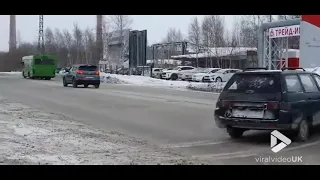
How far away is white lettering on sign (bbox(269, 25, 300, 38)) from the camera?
82.0ft

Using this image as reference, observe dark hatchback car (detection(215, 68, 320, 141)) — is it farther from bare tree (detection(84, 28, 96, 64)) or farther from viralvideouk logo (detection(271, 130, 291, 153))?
bare tree (detection(84, 28, 96, 64))

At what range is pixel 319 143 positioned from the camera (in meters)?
8.99

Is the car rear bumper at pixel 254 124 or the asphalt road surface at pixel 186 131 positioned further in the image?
the car rear bumper at pixel 254 124

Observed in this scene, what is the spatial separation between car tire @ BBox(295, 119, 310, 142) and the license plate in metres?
0.85

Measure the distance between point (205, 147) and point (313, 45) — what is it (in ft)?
48.2

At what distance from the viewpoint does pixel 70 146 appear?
8.48m

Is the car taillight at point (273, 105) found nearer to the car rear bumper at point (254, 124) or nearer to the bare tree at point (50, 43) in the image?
the car rear bumper at point (254, 124)

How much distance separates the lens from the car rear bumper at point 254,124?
28.4 feet

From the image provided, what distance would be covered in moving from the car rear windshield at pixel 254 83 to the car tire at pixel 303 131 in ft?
2.98

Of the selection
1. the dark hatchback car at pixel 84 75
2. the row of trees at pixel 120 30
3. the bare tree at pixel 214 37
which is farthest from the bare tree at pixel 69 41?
the dark hatchback car at pixel 84 75

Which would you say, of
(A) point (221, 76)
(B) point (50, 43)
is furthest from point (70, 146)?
(B) point (50, 43)

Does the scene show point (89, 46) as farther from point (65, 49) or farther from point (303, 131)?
point (303, 131)
